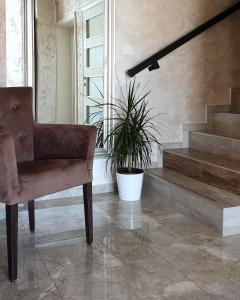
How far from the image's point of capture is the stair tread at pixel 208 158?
10.1 ft

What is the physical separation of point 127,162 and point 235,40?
1.71 m

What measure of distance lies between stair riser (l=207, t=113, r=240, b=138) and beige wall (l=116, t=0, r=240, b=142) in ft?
0.37

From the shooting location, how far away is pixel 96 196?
3.48m

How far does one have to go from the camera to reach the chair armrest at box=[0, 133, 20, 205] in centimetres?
187

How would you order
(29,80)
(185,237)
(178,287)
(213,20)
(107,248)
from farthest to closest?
1. (213,20)
2. (29,80)
3. (185,237)
4. (107,248)
5. (178,287)

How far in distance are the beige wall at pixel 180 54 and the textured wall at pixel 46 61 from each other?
0.58 m

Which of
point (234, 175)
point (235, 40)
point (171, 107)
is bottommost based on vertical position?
point (234, 175)

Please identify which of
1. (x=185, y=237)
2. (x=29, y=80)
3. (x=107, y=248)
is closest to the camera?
(x=107, y=248)

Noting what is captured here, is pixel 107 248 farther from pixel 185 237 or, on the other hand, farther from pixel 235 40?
pixel 235 40

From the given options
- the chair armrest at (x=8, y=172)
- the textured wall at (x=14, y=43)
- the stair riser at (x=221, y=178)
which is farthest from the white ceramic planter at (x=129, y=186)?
the chair armrest at (x=8, y=172)

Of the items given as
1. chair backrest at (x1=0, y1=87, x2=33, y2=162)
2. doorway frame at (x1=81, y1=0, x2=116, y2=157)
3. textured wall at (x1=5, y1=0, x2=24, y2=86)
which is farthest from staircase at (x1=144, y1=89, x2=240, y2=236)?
textured wall at (x1=5, y1=0, x2=24, y2=86)

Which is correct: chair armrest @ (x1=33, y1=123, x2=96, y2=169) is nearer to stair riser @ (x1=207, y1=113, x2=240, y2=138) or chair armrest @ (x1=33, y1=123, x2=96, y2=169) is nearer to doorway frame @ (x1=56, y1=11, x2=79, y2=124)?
doorway frame @ (x1=56, y1=11, x2=79, y2=124)

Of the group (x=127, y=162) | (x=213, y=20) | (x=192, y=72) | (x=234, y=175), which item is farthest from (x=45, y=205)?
(x=213, y=20)

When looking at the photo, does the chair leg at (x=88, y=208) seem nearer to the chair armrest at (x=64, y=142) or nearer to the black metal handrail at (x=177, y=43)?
the chair armrest at (x=64, y=142)
